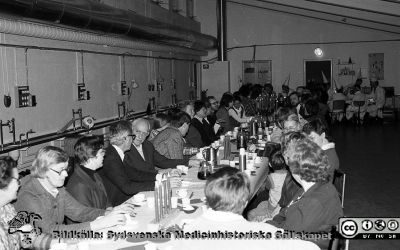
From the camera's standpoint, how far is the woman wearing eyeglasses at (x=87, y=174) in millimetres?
3490

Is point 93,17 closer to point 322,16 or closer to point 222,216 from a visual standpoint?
point 222,216

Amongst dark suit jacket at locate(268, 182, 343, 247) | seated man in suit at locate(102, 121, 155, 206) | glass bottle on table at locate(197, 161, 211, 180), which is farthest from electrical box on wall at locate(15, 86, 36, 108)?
dark suit jacket at locate(268, 182, 343, 247)

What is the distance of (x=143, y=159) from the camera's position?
16.2 ft

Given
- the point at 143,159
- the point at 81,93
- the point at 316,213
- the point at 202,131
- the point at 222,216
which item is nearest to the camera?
the point at 222,216

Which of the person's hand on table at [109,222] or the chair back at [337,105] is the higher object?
the chair back at [337,105]

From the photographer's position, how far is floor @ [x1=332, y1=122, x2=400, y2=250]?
558 cm

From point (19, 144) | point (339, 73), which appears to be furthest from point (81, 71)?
point (339, 73)

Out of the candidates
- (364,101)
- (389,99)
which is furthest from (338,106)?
(389,99)

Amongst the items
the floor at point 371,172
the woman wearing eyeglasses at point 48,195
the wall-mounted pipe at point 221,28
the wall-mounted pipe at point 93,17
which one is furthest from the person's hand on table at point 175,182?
the wall-mounted pipe at point 221,28

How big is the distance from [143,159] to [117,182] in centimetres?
78

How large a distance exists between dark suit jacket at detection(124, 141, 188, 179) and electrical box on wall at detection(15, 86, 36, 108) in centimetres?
161

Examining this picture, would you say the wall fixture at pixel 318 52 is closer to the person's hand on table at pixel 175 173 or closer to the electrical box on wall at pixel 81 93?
the electrical box on wall at pixel 81 93

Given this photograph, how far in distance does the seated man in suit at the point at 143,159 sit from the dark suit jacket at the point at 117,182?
0.29 meters

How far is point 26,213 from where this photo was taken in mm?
2910
